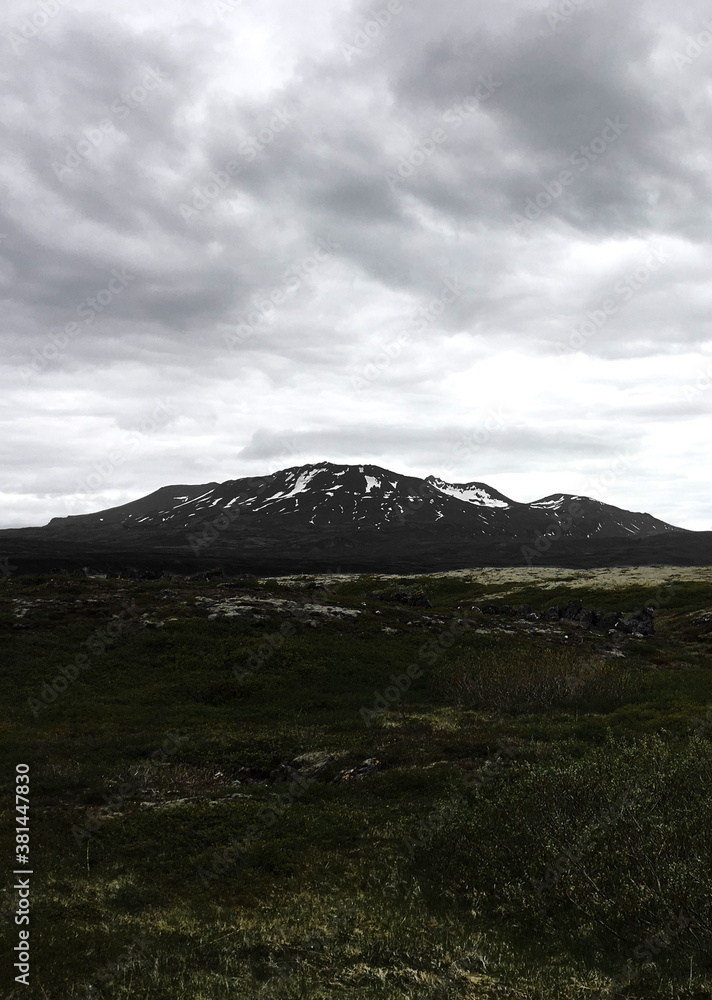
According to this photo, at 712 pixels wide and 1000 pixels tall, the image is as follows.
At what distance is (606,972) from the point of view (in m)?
8.09

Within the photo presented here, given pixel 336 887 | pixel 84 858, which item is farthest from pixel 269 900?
pixel 84 858

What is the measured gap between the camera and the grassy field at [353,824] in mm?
8266

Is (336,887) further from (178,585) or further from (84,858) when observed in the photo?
(178,585)

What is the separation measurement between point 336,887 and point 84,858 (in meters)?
5.43

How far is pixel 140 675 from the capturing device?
94.3 feet

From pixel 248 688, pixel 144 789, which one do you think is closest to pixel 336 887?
pixel 144 789

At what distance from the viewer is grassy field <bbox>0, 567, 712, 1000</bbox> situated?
8266mm

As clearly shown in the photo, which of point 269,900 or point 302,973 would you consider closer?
point 302,973

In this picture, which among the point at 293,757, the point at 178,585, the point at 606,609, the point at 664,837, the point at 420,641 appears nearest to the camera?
the point at 664,837

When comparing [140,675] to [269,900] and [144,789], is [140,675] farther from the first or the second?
[269,900]

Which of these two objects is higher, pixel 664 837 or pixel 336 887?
pixel 664 837

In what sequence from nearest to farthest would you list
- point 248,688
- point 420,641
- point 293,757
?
1. point 293,757
2. point 248,688
3. point 420,641

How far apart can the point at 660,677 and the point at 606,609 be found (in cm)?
3932

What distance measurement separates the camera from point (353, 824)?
13.7 m
